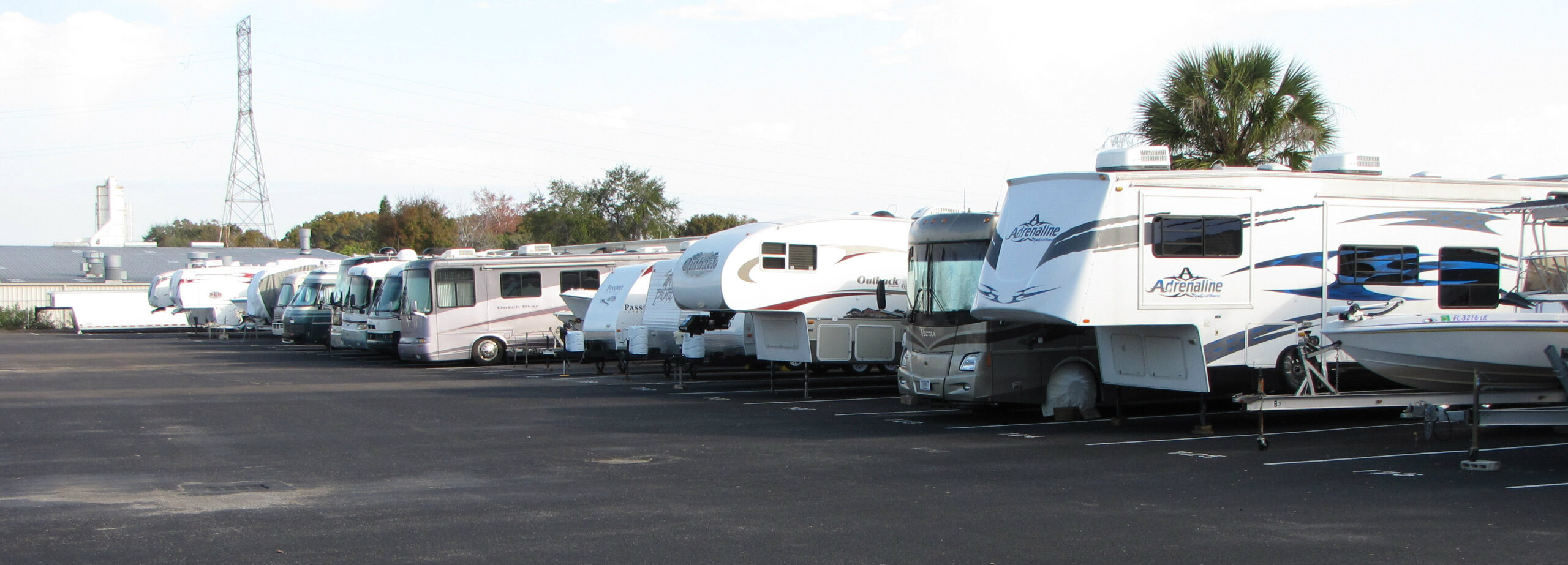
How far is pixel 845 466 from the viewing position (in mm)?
10641

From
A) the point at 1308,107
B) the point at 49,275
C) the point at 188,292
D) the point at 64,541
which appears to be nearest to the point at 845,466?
the point at 64,541

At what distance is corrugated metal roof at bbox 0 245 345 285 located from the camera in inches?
2368

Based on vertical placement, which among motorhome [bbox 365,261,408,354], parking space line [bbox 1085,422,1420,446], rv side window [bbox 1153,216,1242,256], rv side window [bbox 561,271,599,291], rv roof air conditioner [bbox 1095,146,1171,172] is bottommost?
parking space line [bbox 1085,422,1420,446]

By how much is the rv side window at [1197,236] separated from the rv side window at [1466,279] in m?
2.72

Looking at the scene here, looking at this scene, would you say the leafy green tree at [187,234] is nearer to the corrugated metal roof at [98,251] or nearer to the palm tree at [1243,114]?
the corrugated metal roof at [98,251]

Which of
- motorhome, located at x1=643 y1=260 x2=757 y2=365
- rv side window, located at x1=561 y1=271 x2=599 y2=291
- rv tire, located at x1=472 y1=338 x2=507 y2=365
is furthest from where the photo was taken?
rv side window, located at x1=561 y1=271 x2=599 y2=291

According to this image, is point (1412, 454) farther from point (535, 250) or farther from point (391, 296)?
point (391, 296)

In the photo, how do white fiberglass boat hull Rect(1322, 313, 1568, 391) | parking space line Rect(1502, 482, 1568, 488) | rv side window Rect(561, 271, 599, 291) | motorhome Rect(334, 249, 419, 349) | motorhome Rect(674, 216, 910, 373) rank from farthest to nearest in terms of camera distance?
motorhome Rect(334, 249, 419, 349) < rv side window Rect(561, 271, 599, 291) < motorhome Rect(674, 216, 910, 373) < white fiberglass boat hull Rect(1322, 313, 1568, 391) < parking space line Rect(1502, 482, 1568, 488)

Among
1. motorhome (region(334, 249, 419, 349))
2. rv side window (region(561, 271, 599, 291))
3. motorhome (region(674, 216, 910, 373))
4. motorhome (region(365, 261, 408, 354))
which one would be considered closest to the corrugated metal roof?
motorhome (region(334, 249, 419, 349))

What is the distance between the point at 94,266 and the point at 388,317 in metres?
A: 42.8

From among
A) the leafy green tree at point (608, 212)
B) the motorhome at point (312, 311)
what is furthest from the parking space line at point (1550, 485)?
the leafy green tree at point (608, 212)

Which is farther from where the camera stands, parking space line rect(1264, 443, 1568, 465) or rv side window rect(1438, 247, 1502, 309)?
rv side window rect(1438, 247, 1502, 309)

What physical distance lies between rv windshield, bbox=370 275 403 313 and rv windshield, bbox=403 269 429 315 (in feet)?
0.91

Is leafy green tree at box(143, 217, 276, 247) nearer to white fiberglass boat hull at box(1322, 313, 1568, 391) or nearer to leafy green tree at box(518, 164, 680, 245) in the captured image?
leafy green tree at box(518, 164, 680, 245)
